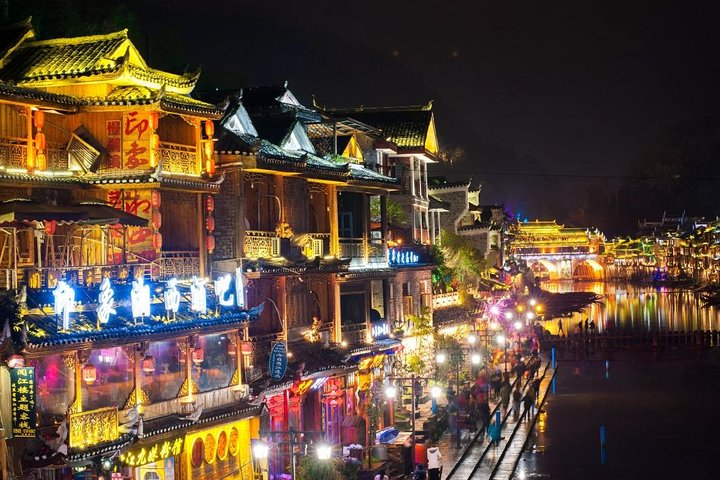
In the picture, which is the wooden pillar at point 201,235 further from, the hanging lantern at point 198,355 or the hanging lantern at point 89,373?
the hanging lantern at point 89,373

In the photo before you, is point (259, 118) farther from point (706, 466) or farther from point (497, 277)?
point (497, 277)

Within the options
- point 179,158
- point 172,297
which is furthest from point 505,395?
point 172,297

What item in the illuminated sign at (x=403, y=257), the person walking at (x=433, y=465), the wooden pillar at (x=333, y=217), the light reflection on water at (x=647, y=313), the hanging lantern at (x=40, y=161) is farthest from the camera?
the light reflection on water at (x=647, y=313)

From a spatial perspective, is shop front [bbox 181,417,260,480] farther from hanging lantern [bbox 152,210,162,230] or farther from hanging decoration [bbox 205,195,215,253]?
hanging lantern [bbox 152,210,162,230]

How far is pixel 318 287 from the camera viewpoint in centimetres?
3534

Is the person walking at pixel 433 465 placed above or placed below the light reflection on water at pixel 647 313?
above

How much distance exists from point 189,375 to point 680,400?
35.1m

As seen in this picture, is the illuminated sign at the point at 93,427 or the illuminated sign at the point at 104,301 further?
the illuminated sign at the point at 104,301

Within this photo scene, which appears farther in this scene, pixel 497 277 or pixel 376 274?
pixel 497 277

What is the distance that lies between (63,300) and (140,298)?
2.60m

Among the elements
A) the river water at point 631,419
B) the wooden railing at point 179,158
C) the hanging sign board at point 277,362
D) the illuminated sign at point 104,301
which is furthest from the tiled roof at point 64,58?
the river water at point 631,419

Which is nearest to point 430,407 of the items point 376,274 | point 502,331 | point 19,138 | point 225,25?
point 376,274

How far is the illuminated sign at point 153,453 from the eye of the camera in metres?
22.3

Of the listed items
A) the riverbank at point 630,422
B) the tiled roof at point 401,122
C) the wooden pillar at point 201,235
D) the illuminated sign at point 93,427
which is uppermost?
the tiled roof at point 401,122
